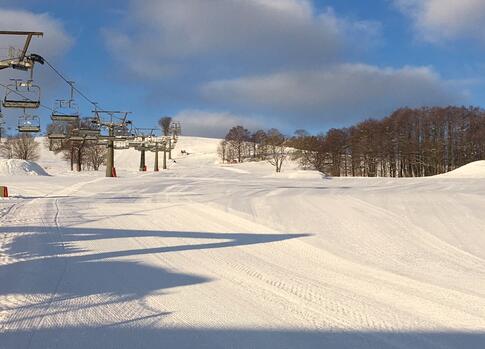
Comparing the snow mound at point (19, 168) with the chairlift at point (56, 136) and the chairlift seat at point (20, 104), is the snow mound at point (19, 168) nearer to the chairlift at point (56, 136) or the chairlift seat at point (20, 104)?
the chairlift at point (56, 136)

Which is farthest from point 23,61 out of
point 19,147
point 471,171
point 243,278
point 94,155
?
point 19,147

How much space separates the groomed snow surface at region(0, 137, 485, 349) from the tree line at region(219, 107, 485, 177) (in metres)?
81.5

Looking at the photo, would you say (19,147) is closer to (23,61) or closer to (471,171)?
(471,171)

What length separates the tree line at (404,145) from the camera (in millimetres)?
93562

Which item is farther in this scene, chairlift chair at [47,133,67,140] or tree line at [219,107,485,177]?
tree line at [219,107,485,177]

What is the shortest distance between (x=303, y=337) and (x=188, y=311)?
163 cm

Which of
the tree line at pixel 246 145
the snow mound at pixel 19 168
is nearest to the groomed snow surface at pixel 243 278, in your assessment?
the snow mound at pixel 19 168

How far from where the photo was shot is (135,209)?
720 inches

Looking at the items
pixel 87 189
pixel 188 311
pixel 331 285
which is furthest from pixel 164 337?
pixel 87 189

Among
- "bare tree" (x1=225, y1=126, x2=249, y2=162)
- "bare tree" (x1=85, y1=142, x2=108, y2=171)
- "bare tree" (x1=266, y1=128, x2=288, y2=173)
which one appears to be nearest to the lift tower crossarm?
"bare tree" (x1=85, y1=142, x2=108, y2=171)

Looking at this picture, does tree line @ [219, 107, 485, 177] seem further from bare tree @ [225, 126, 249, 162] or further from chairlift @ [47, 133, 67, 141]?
chairlift @ [47, 133, 67, 141]

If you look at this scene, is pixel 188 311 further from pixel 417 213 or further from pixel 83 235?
pixel 417 213

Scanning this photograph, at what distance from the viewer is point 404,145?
95688 millimetres

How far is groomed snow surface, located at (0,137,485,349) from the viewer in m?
5.40
